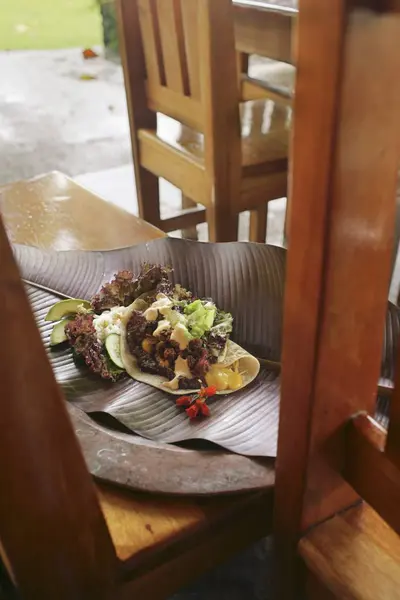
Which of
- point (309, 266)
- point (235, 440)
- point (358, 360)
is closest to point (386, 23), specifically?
point (309, 266)

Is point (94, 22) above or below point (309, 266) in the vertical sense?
below

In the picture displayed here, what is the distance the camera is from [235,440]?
2.26ft

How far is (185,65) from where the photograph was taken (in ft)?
4.84

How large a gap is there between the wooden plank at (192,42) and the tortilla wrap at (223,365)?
0.82 meters

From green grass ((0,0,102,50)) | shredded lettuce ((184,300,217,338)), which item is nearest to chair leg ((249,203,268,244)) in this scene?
shredded lettuce ((184,300,217,338))

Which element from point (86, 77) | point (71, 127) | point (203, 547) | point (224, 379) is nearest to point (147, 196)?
point (224, 379)

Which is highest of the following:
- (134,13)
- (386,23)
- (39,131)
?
(386,23)

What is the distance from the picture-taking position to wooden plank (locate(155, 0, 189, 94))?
145 centimetres

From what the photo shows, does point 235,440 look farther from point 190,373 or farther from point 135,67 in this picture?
point 135,67

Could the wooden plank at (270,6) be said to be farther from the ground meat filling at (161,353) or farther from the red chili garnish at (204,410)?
the red chili garnish at (204,410)

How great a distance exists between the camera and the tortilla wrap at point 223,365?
0.82m

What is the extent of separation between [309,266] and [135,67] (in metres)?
1.33

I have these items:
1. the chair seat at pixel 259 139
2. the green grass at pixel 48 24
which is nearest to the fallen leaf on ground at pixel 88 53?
the green grass at pixel 48 24

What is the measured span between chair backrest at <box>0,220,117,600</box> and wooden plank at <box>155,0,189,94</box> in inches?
47.8
